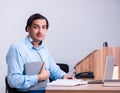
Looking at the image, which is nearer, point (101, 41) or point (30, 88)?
point (30, 88)

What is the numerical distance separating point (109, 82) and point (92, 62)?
1.41 metres

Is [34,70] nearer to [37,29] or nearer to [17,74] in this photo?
[17,74]

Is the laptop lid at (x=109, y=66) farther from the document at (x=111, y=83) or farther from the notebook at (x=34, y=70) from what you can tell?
the notebook at (x=34, y=70)

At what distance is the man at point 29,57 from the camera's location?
2230 millimetres

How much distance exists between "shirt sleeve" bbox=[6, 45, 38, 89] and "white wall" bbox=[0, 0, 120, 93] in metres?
2.23

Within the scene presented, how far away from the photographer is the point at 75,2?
483 centimetres

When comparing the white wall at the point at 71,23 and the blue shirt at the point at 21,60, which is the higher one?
the white wall at the point at 71,23

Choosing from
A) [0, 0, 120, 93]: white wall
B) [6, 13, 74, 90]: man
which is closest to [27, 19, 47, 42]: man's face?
[6, 13, 74, 90]: man

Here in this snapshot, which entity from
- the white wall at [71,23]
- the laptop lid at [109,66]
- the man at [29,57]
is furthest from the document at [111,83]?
the white wall at [71,23]

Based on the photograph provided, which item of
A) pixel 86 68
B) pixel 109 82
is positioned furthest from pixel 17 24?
pixel 109 82

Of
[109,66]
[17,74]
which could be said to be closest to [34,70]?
[17,74]

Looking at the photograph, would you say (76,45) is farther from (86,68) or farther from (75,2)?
(86,68)

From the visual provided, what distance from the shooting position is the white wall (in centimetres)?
457

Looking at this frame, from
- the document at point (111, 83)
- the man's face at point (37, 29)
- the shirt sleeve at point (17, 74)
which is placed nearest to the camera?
the document at point (111, 83)
